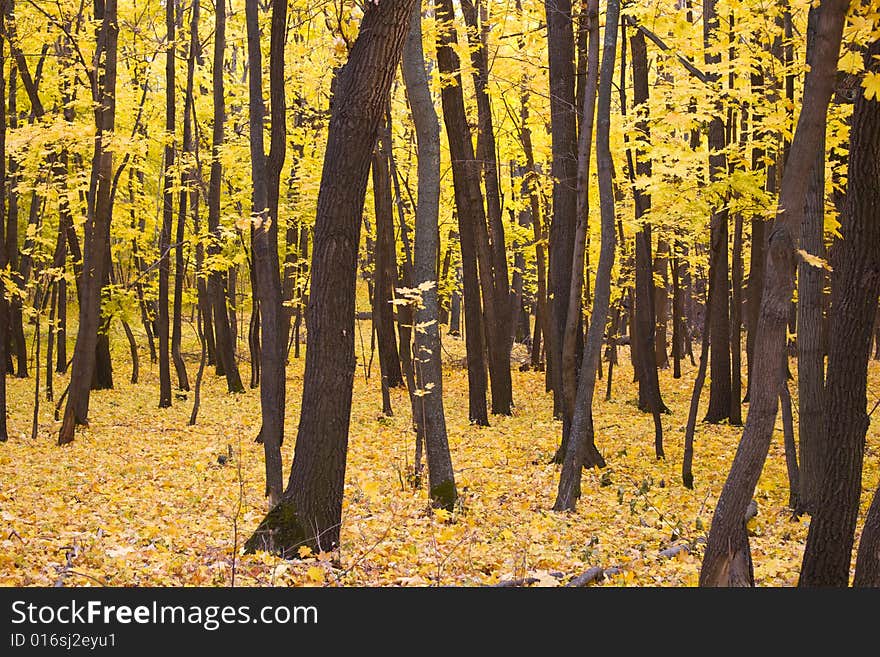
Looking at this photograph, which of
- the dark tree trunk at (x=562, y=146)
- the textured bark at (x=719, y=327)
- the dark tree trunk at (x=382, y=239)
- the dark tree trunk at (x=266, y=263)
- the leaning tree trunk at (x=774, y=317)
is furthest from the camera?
the dark tree trunk at (x=382, y=239)

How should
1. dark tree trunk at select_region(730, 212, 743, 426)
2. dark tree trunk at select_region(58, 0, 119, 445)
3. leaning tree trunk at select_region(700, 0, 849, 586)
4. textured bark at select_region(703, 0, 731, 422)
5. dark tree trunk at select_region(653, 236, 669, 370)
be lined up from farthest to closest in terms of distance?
dark tree trunk at select_region(653, 236, 669, 370) → dark tree trunk at select_region(730, 212, 743, 426) → textured bark at select_region(703, 0, 731, 422) → dark tree trunk at select_region(58, 0, 119, 445) → leaning tree trunk at select_region(700, 0, 849, 586)

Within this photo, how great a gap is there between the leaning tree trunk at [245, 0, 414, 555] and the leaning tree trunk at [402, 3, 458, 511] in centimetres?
228

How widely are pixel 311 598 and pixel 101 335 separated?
1760cm

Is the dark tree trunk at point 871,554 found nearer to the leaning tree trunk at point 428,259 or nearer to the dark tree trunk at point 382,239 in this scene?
the leaning tree trunk at point 428,259

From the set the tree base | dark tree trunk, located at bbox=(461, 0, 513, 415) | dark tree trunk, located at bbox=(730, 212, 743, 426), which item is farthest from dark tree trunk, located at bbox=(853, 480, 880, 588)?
dark tree trunk, located at bbox=(461, 0, 513, 415)

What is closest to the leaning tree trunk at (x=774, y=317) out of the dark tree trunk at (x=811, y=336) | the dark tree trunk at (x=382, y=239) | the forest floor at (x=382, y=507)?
the forest floor at (x=382, y=507)

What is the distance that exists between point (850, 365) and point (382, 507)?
539 centimetres

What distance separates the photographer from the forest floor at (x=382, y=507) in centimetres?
643

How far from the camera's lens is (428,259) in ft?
29.2

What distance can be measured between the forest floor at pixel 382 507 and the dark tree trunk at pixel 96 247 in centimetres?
72

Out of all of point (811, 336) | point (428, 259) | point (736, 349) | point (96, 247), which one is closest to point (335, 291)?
point (428, 259)

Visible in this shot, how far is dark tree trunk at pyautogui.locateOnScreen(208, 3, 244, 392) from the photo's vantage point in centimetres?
1653

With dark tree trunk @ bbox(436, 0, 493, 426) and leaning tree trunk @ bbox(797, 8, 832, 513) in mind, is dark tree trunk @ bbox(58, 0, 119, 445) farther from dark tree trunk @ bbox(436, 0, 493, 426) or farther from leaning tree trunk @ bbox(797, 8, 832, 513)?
leaning tree trunk @ bbox(797, 8, 832, 513)

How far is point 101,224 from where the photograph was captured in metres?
14.3
